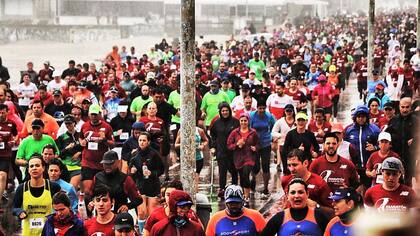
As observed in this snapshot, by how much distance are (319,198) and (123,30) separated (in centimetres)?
6554

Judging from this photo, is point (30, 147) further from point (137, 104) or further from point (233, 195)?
point (233, 195)

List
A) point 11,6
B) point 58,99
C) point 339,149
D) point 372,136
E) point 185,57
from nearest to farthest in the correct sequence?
point 185,57, point 339,149, point 372,136, point 58,99, point 11,6

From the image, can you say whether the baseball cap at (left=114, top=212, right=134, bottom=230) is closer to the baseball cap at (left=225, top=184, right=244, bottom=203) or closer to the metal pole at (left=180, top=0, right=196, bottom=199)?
the baseball cap at (left=225, top=184, right=244, bottom=203)

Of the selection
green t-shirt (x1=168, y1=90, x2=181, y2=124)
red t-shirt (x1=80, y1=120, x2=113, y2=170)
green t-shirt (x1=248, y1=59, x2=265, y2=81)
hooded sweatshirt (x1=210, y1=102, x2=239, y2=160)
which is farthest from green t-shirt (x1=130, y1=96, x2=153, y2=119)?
green t-shirt (x1=248, y1=59, x2=265, y2=81)

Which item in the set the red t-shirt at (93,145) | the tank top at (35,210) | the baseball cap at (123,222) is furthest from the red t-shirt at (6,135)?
the baseball cap at (123,222)

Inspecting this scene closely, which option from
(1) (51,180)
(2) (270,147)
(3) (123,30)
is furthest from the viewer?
(3) (123,30)

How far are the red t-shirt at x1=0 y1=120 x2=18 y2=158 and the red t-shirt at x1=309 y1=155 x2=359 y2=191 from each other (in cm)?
487

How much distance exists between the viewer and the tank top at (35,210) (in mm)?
7531

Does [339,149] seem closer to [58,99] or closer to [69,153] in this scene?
[69,153]

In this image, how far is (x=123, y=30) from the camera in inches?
2847

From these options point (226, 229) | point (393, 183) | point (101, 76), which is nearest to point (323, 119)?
point (393, 183)

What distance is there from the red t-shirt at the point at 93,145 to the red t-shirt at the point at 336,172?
3243 mm

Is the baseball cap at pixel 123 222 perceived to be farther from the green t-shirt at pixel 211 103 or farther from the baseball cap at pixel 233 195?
the green t-shirt at pixel 211 103

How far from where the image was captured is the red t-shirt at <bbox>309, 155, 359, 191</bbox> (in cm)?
873
